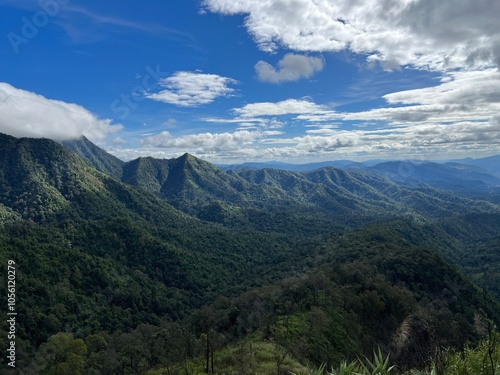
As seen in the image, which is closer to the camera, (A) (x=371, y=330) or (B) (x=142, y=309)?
(A) (x=371, y=330)

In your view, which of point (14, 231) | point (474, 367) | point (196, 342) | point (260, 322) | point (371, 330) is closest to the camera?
point (474, 367)

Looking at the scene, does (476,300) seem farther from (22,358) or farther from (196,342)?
(22,358)

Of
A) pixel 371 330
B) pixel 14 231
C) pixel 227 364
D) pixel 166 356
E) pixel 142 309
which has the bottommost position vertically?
pixel 142 309

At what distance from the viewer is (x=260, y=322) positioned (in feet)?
300

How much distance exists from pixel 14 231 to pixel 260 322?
17219cm

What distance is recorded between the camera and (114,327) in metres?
145

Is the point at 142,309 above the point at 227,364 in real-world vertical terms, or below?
below

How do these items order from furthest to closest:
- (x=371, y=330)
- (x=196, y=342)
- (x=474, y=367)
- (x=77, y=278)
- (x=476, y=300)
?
(x=77, y=278), (x=476, y=300), (x=371, y=330), (x=196, y=342), (x=474, y=367)

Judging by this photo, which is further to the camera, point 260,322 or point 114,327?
point 114,327

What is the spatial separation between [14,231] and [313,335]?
188090mm

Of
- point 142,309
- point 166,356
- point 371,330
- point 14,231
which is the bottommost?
point 142,309

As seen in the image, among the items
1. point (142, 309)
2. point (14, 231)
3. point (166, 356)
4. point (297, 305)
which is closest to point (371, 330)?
point (297, 305)

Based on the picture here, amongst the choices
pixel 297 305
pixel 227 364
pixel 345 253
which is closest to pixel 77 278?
pixel 297 305

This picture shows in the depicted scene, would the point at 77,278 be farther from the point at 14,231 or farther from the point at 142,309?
the point at 14,231
